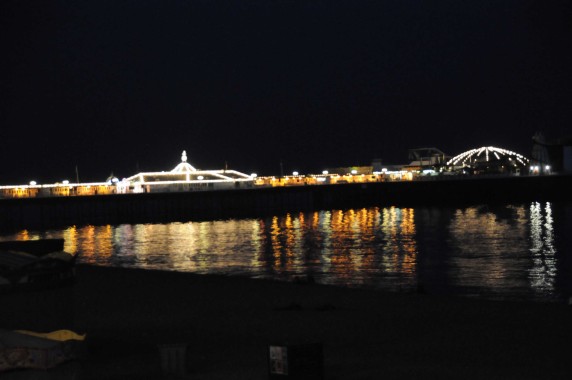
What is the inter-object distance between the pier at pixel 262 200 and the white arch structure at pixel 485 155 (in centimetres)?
5608

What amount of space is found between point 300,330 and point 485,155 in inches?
5948

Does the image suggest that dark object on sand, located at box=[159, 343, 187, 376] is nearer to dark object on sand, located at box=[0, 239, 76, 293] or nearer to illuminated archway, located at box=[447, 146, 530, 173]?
dark object on sand, located at box=[0, 239, 76, 293]

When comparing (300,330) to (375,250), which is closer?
(300,330)

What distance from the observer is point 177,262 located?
113ft

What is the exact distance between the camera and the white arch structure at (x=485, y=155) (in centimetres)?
15400

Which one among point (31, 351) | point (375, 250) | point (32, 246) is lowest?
point (375, 250)

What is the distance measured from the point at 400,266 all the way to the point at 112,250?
57.2 feet

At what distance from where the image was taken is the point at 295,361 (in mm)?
8273

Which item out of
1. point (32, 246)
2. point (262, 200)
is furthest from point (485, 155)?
point (32, 246)

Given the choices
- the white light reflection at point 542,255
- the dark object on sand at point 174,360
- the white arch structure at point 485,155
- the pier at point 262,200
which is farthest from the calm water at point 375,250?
the white arch structure at point 485,155

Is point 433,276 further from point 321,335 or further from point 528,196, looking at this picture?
point 528,196

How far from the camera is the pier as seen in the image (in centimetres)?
7194

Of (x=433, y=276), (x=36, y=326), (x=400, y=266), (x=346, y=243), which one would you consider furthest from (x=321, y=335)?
(x=346, y=243)

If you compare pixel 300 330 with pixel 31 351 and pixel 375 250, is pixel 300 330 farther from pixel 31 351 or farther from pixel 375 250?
pixel 375 250
